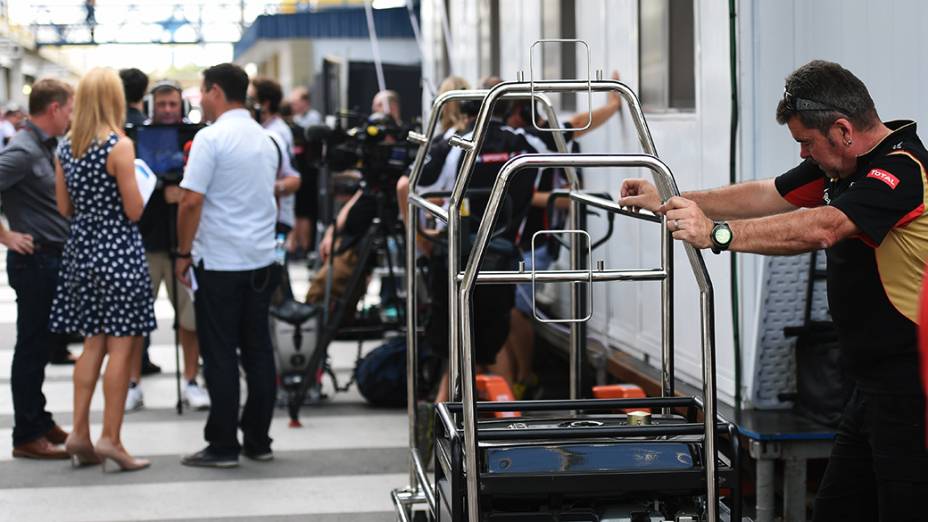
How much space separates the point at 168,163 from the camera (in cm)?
782

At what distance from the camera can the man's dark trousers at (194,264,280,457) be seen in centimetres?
638

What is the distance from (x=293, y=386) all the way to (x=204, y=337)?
5.28 feet

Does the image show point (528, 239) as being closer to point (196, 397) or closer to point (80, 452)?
point (196, 397)

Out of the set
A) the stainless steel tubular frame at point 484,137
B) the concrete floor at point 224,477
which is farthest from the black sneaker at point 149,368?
the stainless steel tubular frame at point 484,137

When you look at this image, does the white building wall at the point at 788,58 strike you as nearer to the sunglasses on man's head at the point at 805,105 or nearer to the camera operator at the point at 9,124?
the sunglasses on man's head at the point at 805,105

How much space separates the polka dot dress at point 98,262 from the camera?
6.28 m

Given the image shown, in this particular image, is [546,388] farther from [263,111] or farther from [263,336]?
[263,111]

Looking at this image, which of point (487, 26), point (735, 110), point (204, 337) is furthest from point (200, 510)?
point (487, 26)

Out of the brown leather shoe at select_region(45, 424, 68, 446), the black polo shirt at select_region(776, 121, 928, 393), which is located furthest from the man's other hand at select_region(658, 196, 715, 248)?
the brown leather shoe at select_region(45, 424, 68, 446)

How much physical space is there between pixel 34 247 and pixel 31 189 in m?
0.32

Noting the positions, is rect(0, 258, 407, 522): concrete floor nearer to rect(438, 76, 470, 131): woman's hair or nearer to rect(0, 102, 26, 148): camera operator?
rect(438, 76, 470, 131): woman's hair

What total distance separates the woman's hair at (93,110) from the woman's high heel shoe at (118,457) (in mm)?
1368

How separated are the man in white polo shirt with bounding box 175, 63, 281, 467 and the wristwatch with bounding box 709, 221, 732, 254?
11.4 feet

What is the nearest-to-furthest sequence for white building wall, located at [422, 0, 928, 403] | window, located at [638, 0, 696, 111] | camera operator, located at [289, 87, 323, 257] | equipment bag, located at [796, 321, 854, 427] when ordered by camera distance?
white building wall, located at [422, 0, 928, 403] < equipment bag, located at [796, 321, 854, 427] < window, located at [638, 0, 696, 111] < camera operator, located at [289, 87, 323, 257]
